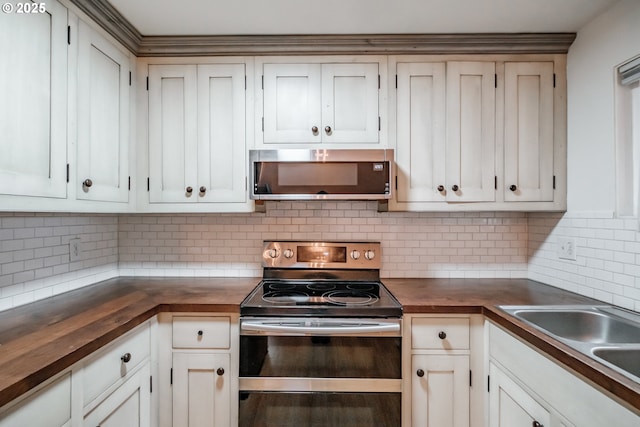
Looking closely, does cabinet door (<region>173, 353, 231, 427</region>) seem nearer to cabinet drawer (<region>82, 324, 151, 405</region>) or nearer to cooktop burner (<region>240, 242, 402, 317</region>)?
cabinet drawer (<region>82, 324, 151, 405</region>)

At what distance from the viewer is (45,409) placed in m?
0.94

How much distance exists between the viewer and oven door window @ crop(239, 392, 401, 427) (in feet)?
4.94

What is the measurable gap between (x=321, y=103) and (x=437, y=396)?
5.36 ft

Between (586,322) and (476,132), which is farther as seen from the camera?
(476,132)

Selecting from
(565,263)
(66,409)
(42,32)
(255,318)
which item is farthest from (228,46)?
(565,263)

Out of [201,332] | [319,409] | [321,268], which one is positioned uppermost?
[321,268]

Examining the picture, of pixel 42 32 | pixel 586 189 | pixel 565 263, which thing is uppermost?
pixel 42 32

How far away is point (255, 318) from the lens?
154cm

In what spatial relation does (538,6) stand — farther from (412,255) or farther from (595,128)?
(412,255)

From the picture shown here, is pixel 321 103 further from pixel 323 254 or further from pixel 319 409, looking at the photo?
pixel 319 409

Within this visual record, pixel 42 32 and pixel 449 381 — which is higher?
pixel 42 32

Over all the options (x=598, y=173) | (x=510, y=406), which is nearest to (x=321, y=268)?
(x=510, y=406)

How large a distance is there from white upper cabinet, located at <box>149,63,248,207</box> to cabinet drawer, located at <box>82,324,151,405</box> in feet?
2.58

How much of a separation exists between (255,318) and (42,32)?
4.81 feet
